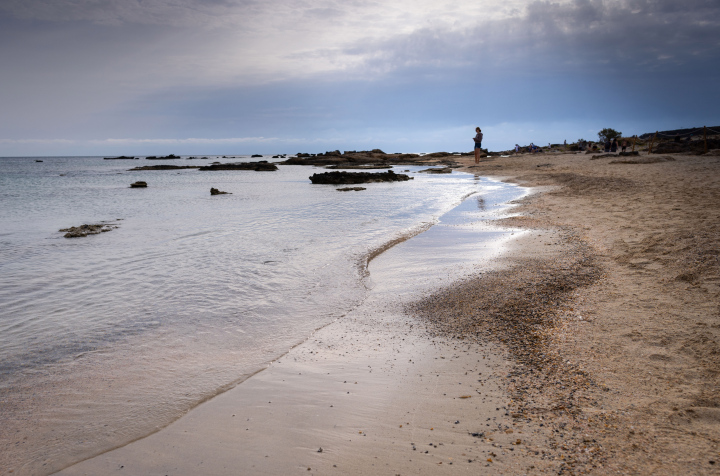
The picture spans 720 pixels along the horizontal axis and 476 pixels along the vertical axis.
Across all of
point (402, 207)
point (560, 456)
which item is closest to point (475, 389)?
point (560, 456)

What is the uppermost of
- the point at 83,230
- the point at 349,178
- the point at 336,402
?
the point at 349,178

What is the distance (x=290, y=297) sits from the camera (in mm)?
6051

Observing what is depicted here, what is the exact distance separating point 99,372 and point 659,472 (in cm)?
456

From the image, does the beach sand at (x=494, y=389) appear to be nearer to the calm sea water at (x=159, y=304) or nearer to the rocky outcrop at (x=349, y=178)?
the calm sea water at (x=159, y=304)

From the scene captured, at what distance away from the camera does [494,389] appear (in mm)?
3266

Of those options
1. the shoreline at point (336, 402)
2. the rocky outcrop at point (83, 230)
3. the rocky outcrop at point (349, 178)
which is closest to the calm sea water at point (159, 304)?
the shoreline at point (336, 402)

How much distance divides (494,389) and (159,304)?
4.77 metres

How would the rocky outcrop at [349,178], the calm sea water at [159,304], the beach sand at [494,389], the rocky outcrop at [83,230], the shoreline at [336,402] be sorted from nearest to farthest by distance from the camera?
1. the beach sand at [494,389]
2. the shoreline at [336,402]
3. the calm sea water at [159,304]
4. the rocky outcrop at [83,230]
5. the rocky outcrop at [349,178]

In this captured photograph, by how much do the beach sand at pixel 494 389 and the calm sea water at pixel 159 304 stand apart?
0.38 meters

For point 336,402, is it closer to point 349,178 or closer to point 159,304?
point 159,304

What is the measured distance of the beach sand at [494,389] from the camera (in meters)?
2.53

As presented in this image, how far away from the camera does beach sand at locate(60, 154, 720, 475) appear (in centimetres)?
253

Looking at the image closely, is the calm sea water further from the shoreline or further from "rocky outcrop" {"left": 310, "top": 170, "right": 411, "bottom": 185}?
"rocky outcrop" {"left": 310, "top": 170, "right": 411, "bottom": 185}

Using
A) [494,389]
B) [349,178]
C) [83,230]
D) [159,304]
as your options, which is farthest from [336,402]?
[349,178]
